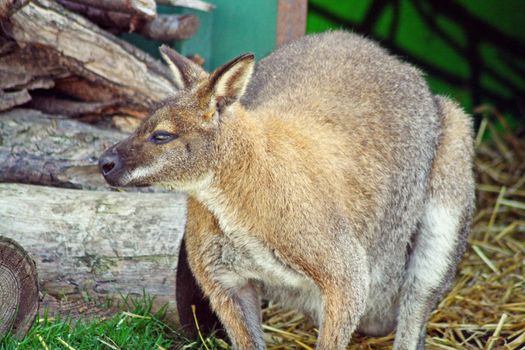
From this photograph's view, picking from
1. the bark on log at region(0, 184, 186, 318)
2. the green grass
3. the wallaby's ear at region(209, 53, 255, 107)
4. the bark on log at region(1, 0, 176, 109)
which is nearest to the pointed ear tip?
the wallaby's ear at region(209, 53, 255, 107)

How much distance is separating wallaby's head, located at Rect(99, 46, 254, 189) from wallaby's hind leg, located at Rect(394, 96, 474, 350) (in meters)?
1.43

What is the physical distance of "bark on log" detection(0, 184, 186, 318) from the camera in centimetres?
438

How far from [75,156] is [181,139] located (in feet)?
5.00

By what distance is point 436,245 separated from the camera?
469 cm

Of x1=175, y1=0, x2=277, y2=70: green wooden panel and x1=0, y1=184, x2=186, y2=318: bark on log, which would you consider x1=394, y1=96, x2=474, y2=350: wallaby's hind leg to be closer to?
x1=0, y1=184, x2=186, y2=318: bark on log

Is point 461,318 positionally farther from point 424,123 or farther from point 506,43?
point 506,43

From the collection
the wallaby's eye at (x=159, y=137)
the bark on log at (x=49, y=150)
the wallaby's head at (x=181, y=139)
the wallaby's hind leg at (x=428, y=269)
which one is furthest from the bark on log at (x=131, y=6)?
the wallaby's hind leg at (x=428, y=269)

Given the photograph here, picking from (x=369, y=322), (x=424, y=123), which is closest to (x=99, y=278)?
(x=369, y=322)

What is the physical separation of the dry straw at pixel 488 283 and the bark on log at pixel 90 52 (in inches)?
63.3

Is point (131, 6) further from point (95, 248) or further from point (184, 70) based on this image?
point (95, 248)

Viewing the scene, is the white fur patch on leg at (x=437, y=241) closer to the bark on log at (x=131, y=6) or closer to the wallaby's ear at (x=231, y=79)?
the wallaby's ear at (x=231, y=79)

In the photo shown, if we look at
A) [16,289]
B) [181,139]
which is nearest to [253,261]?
[181,139]

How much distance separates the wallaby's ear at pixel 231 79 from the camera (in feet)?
12.3

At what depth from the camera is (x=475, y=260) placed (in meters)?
6.07
